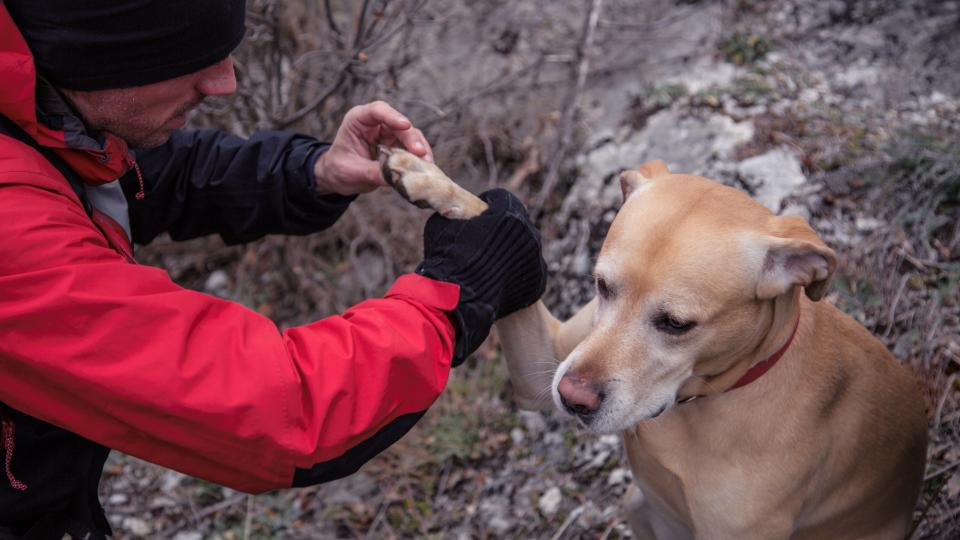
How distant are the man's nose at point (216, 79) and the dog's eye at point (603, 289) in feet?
3.92

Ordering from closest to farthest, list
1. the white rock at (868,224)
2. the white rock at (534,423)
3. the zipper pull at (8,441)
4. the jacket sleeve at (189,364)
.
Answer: the jacket sleeve at (189,364), the zipper pull at (8,441), the white rock at (868,224), the white rock at (534,423)

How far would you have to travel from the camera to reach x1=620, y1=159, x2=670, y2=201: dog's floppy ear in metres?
2.77

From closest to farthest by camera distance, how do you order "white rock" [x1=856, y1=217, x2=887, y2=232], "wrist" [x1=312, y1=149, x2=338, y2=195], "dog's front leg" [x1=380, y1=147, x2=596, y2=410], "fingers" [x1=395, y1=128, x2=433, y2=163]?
"fingers" [x1=395, y1=128, x2=433, y2=163]
"dog's front leg" [x1=380, y1=147, x2=596, y2=410]
"wrist" [x1=312, y1=149, x2=338, y2=195]
"white rock" [x1=856, y1=217, x2=887, y2=232]

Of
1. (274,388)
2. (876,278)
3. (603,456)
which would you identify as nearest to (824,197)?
(876,278)

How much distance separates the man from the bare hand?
0.45 meters

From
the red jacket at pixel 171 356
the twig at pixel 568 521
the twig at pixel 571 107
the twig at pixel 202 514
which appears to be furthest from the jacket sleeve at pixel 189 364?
the twig at pixel 571 107

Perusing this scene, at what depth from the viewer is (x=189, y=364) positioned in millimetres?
1959

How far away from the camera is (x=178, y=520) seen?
4.33m

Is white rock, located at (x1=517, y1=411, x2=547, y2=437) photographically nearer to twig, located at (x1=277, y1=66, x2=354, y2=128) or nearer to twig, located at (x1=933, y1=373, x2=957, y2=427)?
twig, located at (x1=933, y1=373, x2=957, y2=427)

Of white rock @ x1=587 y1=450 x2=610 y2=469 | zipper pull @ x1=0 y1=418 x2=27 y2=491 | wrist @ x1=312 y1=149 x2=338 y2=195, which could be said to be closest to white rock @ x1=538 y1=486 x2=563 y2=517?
white rock @ x1=587 y1=450 x2=610 y2=469

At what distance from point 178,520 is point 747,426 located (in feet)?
9.73

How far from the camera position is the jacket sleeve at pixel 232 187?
305 cm

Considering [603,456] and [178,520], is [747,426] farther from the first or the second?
[178,520]

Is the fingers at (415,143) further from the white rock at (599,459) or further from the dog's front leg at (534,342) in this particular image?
the white rock at (599,459)
